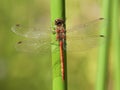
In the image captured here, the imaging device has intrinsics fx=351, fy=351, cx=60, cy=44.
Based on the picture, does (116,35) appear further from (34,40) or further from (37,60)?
(37,60)

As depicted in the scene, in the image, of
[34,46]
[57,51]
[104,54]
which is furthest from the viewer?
[34,46]

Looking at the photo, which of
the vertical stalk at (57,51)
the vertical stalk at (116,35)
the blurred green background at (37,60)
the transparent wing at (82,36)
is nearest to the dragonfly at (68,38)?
the transparent wing at (82,36)

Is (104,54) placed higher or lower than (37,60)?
higher

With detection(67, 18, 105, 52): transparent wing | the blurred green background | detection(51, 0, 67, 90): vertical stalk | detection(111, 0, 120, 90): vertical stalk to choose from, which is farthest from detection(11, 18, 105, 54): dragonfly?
the blurred green background

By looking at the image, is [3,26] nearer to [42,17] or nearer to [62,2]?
[42,17]

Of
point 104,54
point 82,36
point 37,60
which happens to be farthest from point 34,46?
point 37,60

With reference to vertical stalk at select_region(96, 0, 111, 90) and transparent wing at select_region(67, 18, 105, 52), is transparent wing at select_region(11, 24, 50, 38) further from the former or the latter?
vertical stalk at select_region(96, 0, 111, 90)

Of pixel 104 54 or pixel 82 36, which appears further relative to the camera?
pixel 82 36

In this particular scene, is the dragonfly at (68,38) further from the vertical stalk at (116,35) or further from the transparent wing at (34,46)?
the vertical stalk at (116,35)
